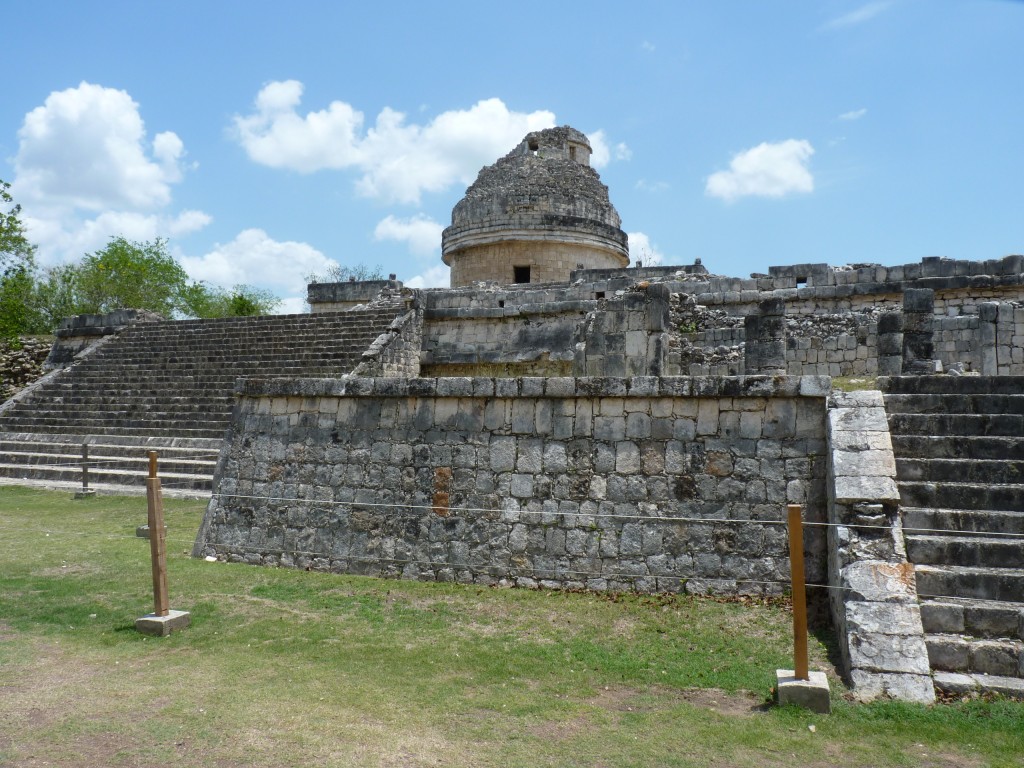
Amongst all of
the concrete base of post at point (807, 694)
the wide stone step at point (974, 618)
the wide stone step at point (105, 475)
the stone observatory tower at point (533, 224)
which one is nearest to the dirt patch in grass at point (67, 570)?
the wide stone step at point (105, 475)

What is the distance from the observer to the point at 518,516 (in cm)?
741

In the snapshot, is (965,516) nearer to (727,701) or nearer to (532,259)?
(727,701)

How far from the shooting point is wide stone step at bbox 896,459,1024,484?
6.11 m

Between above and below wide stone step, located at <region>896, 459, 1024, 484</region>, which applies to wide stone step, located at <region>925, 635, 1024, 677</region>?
below

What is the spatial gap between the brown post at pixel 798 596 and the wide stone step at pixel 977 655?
1.01m

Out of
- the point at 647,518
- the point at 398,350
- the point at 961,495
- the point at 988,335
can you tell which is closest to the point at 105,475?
the point at 398,350

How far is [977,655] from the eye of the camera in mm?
4887

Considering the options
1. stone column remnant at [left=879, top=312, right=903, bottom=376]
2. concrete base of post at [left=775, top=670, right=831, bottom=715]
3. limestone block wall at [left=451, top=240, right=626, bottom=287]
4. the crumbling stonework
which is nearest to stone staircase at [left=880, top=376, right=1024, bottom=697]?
concrete base of post at [left=775, top=670, right=831, bottom=715]

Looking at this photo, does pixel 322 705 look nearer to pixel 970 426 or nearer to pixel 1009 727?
pixel 1009 727

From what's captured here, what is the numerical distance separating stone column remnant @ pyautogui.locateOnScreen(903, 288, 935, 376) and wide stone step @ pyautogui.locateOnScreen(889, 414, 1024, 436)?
3.13 m

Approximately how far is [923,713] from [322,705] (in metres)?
3.52

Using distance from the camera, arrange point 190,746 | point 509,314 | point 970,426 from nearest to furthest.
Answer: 1. point 190,746
2. point 970,426
3. point 509,314

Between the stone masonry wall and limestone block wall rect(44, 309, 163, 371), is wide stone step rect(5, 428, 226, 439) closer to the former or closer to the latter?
limestone block wall rect(44, 309, 163, 371)

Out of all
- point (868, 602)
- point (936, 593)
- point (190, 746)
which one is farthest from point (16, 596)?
point (936, 593)
